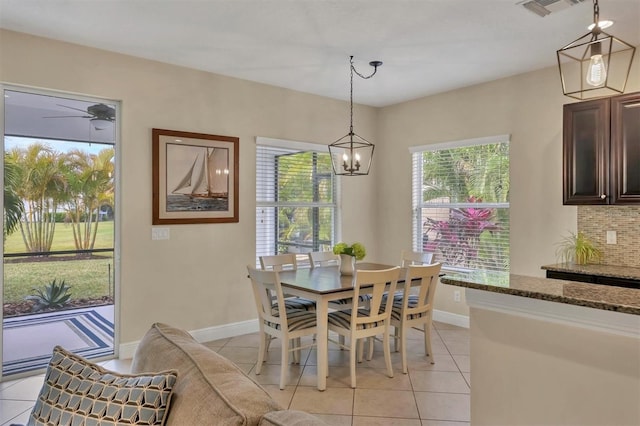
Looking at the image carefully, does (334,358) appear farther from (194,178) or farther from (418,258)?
(194,178)

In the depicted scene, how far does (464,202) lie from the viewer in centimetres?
502

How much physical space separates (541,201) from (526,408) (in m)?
3.11

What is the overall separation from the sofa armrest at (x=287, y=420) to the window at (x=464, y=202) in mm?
4113

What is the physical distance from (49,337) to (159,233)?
1.26 meters

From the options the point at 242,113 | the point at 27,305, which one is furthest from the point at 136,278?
the point at 242,113

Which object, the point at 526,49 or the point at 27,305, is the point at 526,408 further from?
the point at 27,305

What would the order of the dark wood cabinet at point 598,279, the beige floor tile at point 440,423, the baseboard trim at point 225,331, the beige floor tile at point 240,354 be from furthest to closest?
the baseboard trim at point 225,331 < the beige floor tile at point 240,354 < the dark wood cabinet at point 598,279 < the beige floor tile at point 440,423

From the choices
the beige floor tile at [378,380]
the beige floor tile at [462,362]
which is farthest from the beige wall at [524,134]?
the beige floor tile at [378,380]

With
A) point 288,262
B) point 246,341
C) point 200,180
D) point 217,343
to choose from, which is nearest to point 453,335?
point 288,262

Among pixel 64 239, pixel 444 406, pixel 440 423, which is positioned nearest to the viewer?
pixel 440 423

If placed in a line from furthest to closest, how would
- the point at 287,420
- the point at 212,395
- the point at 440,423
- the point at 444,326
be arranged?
the point at 444,326
the point at 440,423
the point at 212,395
the point at 287,420

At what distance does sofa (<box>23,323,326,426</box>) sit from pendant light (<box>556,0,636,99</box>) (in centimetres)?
178

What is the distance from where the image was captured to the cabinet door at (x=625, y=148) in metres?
3.33

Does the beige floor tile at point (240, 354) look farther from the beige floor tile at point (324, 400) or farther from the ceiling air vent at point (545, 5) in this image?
the ceiling air vent at point (545, 5)
